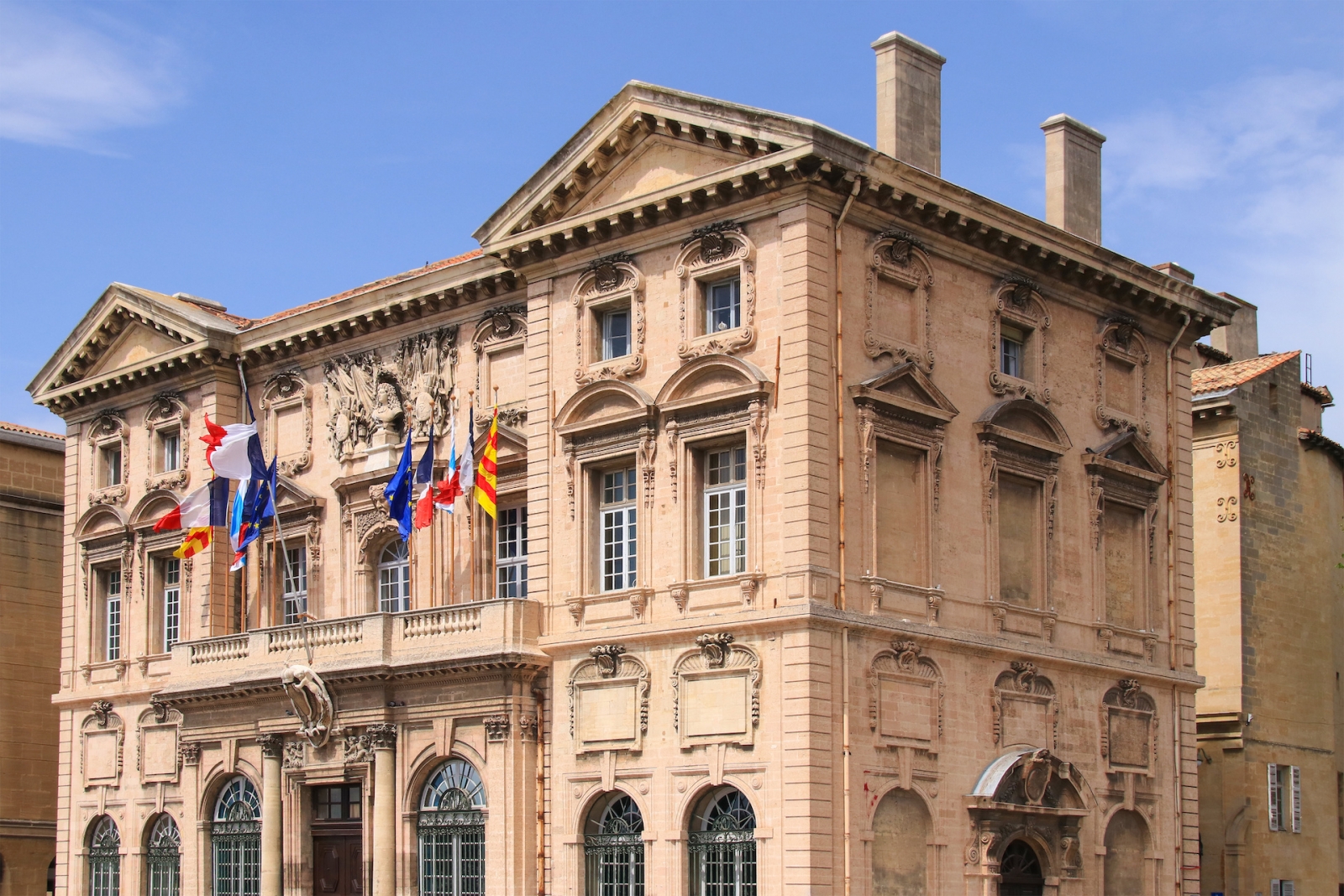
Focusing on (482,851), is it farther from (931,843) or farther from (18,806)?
(18,806)

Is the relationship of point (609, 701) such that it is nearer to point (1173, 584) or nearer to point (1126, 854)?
point (1126, 854)

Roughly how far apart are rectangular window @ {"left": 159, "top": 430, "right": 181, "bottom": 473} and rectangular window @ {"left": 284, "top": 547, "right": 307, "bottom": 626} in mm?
3855

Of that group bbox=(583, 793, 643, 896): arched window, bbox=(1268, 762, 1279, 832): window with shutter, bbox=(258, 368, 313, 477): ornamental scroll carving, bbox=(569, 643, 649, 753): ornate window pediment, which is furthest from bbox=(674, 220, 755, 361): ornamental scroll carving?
bbox=(1268, 762, 1279, 832): window with shutter

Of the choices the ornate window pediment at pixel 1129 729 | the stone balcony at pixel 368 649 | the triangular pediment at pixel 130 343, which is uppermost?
the triangular pediment at pixel 130 343

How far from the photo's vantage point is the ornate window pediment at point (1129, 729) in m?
32.6

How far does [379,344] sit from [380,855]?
9.41m

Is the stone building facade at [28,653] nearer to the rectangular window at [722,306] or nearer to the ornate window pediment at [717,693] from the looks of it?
the rectangular window at [722,306]

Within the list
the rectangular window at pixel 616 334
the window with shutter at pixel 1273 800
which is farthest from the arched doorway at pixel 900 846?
the window with shutter at pixel 1273 800

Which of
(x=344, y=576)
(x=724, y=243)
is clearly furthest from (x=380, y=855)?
(x=724, y=243)

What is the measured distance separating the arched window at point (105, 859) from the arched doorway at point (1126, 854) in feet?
62.5

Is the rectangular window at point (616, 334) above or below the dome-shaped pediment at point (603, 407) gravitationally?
above

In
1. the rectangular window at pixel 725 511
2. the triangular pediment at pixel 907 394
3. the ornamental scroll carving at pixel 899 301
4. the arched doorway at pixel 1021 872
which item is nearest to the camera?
the triangular pediment at pixel 907 394

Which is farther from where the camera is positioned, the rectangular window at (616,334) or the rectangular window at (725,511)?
the rectangular window at (616,334)

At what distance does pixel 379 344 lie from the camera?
36.8 m
